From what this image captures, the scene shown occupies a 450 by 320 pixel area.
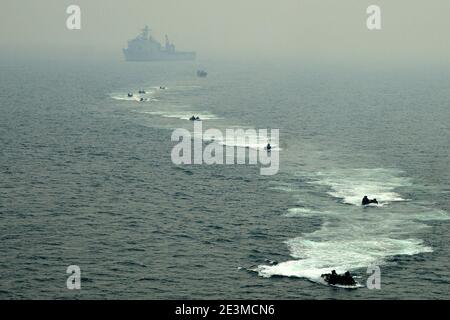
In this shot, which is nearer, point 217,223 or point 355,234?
point 355,234

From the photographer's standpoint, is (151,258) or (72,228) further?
(72,228)

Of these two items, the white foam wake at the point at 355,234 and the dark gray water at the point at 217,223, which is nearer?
the dark gray water at the point at 217,223

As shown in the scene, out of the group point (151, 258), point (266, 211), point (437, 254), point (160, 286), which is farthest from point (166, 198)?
point (437, 254)

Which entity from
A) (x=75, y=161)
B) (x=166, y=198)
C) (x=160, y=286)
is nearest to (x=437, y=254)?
(x=160, y=286)

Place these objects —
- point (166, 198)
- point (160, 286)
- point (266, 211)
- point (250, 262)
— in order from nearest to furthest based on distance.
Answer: point (160, 286)
point (250, 262)
point (266, 211)
point (166, 198)

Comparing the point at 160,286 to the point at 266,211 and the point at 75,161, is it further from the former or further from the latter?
the point at 75,161

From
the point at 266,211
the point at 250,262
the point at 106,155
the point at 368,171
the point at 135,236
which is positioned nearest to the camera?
the point at 250,262

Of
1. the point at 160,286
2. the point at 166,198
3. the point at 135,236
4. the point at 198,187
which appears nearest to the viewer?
the point at 160,286

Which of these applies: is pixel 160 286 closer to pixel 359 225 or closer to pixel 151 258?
pixel 151 258

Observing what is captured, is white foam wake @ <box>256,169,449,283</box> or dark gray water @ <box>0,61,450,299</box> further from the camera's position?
white foam wake @ <box>256,169,449,283</box>
